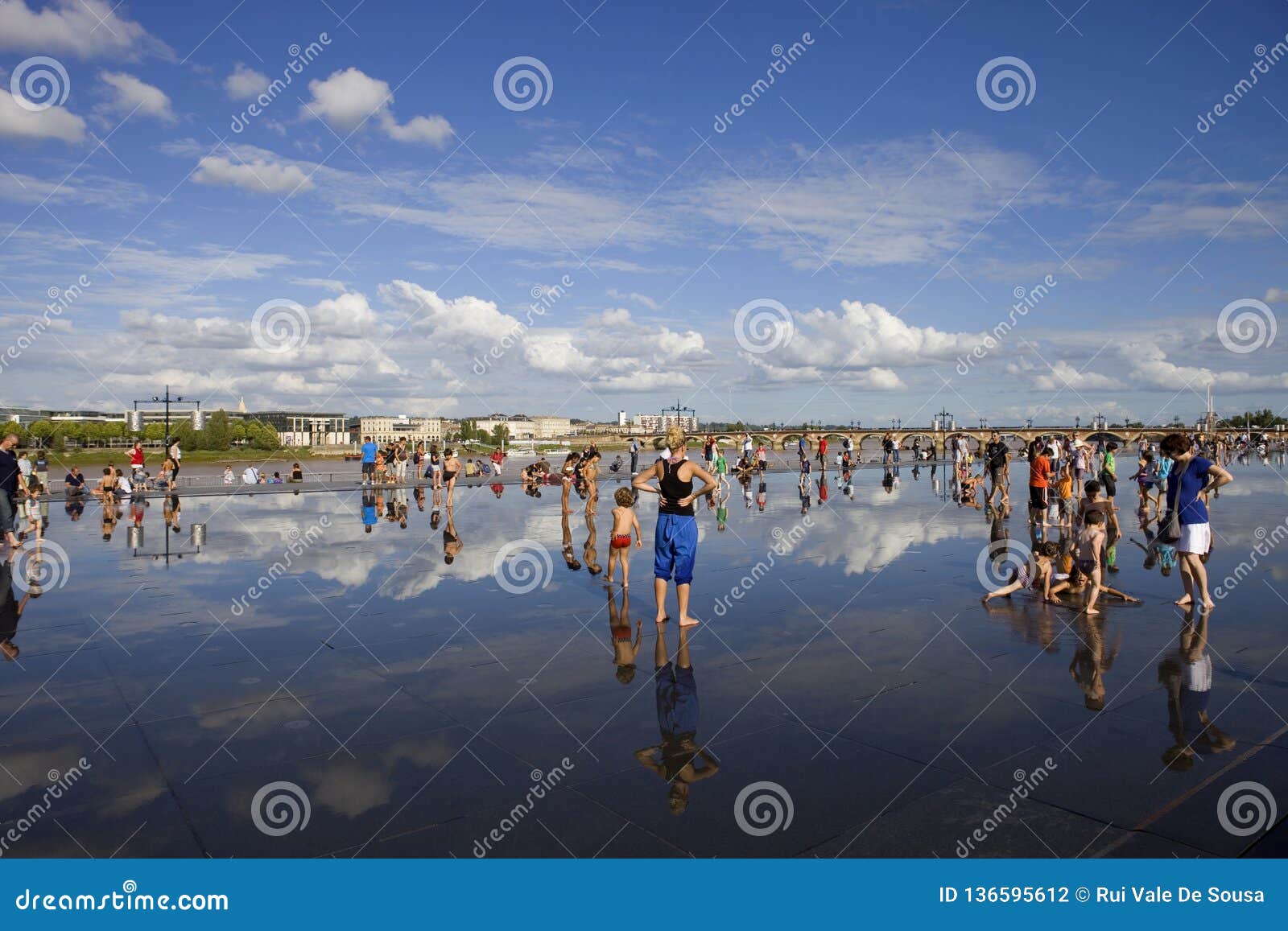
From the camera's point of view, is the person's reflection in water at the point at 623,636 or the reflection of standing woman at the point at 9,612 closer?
the person's reflection in water at the point at 623,636

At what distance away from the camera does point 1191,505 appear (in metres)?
8.27

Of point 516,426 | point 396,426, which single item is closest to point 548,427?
point 516,426

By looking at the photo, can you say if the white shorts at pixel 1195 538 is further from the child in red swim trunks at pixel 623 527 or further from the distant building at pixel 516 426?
the distant building at pixel 516 426

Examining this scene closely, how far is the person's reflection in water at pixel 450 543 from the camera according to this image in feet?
40.8

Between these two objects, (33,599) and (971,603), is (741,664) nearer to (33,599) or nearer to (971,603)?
(971,603)

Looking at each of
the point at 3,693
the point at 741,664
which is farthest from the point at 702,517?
the point at 3,693

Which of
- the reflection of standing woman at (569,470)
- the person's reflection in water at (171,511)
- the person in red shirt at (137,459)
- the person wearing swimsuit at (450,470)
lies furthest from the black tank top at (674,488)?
the person in red shirt at (137,459)

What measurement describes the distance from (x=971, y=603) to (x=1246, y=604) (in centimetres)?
269

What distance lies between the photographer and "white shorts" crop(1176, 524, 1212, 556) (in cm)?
820

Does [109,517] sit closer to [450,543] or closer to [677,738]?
[450,543]

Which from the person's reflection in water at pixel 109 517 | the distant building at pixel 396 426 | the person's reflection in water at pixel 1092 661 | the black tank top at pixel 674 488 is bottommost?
the person's reflection in water at pixel 1092 661

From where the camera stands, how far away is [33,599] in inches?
Result: 368

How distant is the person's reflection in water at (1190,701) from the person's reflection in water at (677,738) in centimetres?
245

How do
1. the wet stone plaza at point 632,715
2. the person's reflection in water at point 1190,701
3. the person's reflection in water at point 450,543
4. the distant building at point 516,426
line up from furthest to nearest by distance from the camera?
the distant building at point 516,426 → the person's reflection in water at point 450,543 → the person's reflection in water at point 1190,701 → the wet stone plaza at point 632,715
